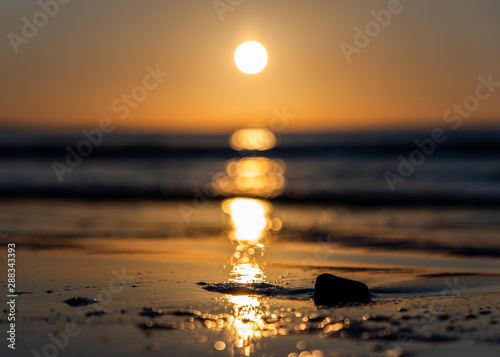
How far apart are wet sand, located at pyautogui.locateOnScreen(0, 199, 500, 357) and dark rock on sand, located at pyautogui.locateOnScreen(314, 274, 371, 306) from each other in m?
0.11

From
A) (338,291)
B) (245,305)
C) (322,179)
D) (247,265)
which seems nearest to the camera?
(245,305)

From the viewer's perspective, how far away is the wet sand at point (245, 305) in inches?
122

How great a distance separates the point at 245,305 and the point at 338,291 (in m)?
0.63

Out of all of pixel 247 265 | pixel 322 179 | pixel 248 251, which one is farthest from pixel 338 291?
pixel 322 179

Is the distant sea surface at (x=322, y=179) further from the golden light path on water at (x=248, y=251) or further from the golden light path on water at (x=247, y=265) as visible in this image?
the golden light path on water at (x=247, y=265)

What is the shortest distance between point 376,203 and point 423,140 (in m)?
30.0

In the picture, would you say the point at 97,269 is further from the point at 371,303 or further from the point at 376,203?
the point at 376,203

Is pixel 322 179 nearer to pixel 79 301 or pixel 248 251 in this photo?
pixel 248 251

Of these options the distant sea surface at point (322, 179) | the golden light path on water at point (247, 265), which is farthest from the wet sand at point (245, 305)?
the distant sea surface at point (322, 179)

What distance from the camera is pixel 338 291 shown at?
13.3 ft

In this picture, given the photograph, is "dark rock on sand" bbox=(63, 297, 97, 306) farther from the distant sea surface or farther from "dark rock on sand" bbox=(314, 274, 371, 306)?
the distant sea surface

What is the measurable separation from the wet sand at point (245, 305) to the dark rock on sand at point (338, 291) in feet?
0.36

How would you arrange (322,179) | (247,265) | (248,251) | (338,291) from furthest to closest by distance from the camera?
(322,179) < (248,251) < (247,265) < (338,291)

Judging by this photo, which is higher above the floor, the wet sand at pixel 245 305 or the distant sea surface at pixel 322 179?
the distant sea surface at pixel 322 179
